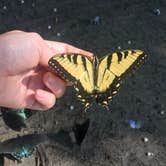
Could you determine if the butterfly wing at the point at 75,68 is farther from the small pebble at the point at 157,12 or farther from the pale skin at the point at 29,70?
the small pebble at the point at 157,12

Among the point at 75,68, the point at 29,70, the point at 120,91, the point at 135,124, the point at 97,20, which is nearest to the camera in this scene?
the point at 75,68

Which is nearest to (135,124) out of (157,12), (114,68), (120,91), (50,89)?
(120,91)

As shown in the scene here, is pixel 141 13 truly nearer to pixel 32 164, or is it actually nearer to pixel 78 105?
pixel 78 105

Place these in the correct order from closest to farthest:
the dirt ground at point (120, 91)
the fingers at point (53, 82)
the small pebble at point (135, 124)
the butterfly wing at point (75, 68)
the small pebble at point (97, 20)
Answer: the butterfly wing at point (75, 68), the fingers at point (53, 82), the dirt ground at point (120, 91), the small pebble at point (135, 124), the small pebble at point (97, 20)

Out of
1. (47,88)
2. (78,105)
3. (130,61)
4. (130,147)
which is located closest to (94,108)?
(78,105)

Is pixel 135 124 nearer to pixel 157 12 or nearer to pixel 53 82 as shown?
pixel 53 82

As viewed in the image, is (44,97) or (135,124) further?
(135,124)

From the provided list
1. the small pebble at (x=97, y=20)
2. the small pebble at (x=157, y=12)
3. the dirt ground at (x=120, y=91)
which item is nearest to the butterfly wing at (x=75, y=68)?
the dirt ground at (x=120, y=91)

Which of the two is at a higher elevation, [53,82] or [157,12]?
[53,82]
